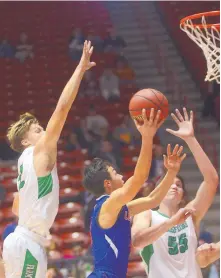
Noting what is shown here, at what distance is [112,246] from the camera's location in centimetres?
462

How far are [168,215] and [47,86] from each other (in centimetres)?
899

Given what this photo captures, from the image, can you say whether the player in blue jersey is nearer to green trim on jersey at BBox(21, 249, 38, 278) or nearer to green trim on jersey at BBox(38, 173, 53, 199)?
green trim on jersey at BBox(38, 173, 53, 199)

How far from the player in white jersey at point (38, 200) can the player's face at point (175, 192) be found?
0.89 metres

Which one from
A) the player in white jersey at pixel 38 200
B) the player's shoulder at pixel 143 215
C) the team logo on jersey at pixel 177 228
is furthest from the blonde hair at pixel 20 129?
the team logo on jersey at pixel 177 228

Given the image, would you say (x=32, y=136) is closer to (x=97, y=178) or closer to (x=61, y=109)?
(x=61, y=109)

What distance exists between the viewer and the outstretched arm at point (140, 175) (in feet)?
14.5

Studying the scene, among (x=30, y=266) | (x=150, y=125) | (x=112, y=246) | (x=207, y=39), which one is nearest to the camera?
(x=150, y=125)

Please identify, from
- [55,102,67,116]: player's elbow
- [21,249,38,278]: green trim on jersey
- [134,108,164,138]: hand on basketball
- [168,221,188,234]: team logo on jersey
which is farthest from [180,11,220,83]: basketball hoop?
[21,249,38,278]: green trim on jersey

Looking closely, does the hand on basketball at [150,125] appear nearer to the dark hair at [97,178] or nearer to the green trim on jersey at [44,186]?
the dark hair at [97,178]

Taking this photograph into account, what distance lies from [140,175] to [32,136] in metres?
0.94

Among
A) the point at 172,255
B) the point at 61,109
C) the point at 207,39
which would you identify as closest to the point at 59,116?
the point at 61,109

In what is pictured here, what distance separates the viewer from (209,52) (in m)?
6.96

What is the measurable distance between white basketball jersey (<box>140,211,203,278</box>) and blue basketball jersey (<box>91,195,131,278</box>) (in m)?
0.52

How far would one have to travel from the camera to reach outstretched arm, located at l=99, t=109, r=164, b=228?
4418 mm
